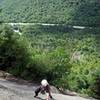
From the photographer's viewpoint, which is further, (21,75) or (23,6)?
(23,6)

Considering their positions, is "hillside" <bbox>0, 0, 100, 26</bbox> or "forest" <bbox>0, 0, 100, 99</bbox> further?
"hillside" <bbox>0, 0, 100, 26</bbox>

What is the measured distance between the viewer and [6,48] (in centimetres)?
2573

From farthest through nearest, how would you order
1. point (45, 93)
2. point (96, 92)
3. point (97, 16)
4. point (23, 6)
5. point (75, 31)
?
point (23, 6) → point (97, 16) → point (75, 31) → point (96, 92) → point (45, 93)

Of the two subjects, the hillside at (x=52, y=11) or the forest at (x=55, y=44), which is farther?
the hillside at (x=52, y=11)

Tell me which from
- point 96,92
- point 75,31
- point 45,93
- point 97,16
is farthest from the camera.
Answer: point 97,16

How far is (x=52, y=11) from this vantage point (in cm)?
18938

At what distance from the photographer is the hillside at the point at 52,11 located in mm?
175000

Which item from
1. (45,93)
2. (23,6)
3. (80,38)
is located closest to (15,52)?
(45,93)

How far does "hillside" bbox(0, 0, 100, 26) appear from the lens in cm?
17500

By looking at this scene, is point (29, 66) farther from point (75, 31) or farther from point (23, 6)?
point (23, 6)

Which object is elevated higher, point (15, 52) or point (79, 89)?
point (15, 52)

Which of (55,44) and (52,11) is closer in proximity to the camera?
(55,44)

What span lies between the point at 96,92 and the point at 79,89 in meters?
1.59

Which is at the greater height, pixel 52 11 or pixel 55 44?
pixel 55 44
